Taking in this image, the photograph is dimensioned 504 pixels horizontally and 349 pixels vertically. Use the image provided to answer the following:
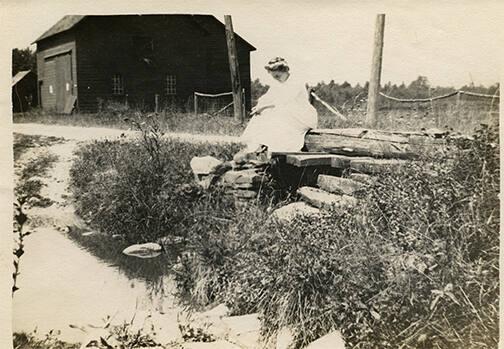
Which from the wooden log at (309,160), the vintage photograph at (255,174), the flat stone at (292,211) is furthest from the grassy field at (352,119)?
the flat stone at (292,211)

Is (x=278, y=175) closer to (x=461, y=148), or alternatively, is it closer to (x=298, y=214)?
(x=298, y=214)

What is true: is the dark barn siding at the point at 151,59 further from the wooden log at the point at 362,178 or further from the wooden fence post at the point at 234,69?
the wooden log at the point at 362,178

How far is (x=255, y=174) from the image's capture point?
7.80 ft

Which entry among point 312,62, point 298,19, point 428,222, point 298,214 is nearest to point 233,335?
point 298,214

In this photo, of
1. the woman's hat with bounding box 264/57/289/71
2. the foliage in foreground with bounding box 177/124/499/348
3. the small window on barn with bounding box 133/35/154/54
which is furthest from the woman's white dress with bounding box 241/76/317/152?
the small window on barn with bounding box 133/35/154/54

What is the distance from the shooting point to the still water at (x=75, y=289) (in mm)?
2299

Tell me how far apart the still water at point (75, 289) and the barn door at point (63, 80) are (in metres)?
0.57

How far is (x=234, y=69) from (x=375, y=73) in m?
0.63

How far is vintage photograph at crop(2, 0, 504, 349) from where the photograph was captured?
2287 mm

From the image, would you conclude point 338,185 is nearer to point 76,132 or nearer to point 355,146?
point 355,146

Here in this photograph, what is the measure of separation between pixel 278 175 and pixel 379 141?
0.48 metres

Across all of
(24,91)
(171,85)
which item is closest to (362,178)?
(171,85)

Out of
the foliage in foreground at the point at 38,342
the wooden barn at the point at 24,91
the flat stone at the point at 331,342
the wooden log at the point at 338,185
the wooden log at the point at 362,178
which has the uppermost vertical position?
the wooden barn at the point at 24,91

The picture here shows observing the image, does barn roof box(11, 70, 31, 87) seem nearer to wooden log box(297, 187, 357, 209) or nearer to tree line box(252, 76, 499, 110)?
tree line box(252, 76, 499, 110)
